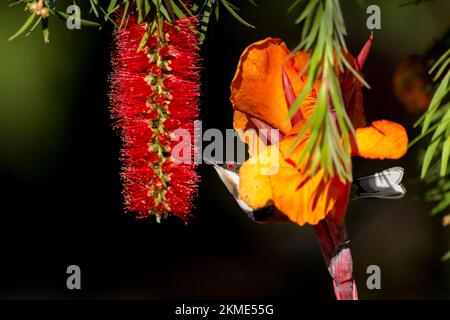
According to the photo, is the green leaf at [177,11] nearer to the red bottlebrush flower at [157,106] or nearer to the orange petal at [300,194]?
the red bottlebrush flower at [157,106]

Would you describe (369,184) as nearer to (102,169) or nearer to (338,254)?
(338,254)

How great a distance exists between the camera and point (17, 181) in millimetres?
958

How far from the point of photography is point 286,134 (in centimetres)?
69

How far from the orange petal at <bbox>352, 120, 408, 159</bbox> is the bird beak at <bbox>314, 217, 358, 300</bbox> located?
0.26 ft

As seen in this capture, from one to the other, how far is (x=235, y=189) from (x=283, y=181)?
90 millimetres

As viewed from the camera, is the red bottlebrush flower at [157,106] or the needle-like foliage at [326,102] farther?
the red bottlebrush flower at [157,106]

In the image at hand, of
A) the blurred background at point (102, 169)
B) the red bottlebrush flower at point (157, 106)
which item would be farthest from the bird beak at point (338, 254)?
the blurred background at point (102, 169)

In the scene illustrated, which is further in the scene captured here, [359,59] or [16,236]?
[16,236]

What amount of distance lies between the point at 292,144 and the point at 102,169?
1.32ft

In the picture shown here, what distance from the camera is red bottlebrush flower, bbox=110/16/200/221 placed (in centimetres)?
74

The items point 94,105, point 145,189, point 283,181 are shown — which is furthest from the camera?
point 94,105

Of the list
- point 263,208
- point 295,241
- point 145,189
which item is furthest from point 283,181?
point 295,241

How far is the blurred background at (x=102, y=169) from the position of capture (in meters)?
0.94

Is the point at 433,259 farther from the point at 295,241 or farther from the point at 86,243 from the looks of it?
the point at 86,243
